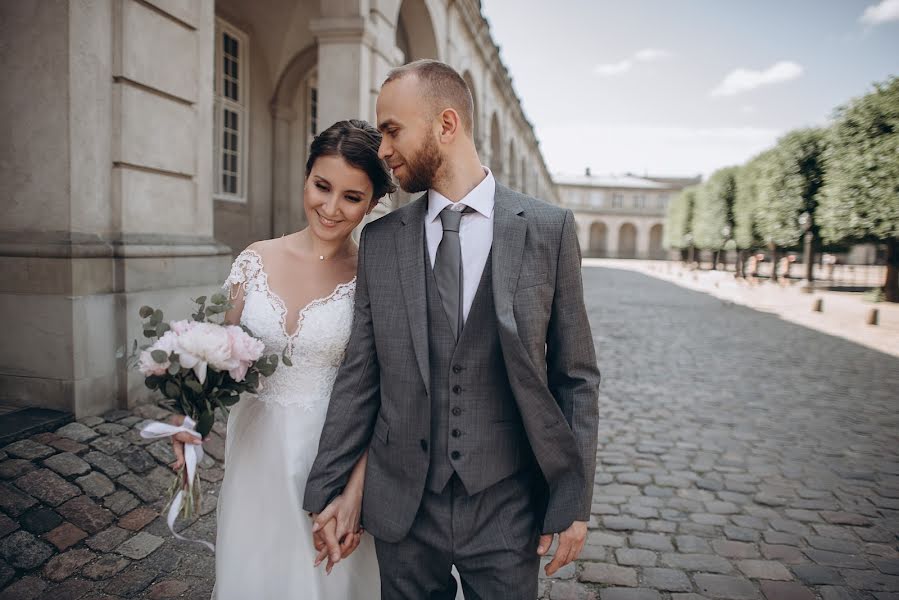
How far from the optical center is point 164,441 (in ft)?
13.3

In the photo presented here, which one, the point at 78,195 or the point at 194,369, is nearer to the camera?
the point at 194,369

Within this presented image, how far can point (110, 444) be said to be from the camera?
3.79m

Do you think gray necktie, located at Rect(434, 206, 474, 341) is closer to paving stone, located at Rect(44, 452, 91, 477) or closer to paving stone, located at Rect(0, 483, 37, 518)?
paving stone, located at Rect(0, 483, 37, 518)

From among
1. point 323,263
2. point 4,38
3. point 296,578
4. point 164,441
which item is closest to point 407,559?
point 296,578

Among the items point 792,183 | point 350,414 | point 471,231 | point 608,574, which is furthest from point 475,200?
point 792,183

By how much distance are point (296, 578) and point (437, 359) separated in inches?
39.5

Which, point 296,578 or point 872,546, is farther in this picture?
point 872,546

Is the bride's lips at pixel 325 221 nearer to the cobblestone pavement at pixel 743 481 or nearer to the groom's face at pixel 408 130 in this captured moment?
the groom's face at pixel 408 130

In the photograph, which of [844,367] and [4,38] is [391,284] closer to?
[4,38]

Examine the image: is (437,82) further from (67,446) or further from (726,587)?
(67,446)

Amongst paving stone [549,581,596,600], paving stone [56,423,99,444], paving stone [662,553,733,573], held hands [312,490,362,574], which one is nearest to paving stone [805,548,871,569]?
paving stone [662,553,733,573]

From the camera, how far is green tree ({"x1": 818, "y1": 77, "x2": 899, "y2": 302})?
17750 mm

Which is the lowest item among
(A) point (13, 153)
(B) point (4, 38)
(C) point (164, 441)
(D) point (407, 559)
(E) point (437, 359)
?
(C) point (164, 441)

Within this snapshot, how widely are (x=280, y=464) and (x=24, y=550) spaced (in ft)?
6.05
